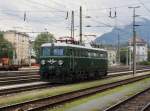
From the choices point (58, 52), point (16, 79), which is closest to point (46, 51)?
point (58, 52)

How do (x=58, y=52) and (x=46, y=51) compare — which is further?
(x=46, y=51)

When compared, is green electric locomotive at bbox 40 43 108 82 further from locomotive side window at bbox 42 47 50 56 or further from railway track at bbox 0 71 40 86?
railway track at bbox 0 71 40 86

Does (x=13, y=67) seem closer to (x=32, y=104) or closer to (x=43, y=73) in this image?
(x=43, y=73)

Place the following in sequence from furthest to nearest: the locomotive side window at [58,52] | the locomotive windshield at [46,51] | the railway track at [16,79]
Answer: the locomotive windshield at [46,51] → the locomotive side window at [58,52] → the railway track at [16,79]

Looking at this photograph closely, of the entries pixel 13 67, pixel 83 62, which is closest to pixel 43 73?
pixel 83 62

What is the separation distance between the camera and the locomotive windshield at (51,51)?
124 feet

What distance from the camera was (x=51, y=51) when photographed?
125 feet

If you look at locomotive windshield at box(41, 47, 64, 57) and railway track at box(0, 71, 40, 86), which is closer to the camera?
railway track at box(0, 71, 40, 86)

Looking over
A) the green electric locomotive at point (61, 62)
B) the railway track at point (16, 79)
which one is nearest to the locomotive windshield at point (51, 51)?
the green electric locomotive at point (61, 62)

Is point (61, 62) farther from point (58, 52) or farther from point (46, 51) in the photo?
point (46, 51)

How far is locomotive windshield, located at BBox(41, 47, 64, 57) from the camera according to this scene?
37.8 meters

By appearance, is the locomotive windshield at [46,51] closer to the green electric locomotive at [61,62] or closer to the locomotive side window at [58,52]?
the green electric locomotive at [61,62]

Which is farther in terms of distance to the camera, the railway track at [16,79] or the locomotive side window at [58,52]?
the locomotive side window at [58,52]

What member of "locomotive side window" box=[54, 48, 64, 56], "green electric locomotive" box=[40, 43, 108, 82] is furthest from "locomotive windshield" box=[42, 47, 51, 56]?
"locomotive side window" box=[54, 48, 64, 56]
